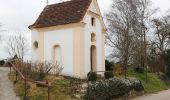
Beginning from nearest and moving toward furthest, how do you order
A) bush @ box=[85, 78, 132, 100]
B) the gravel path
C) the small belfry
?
the gravel path
bush @ box=[85, 78, 132, 100]
the small belfry

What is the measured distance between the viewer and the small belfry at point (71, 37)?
1156 inches

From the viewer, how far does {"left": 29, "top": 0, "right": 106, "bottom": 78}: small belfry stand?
96.3 feet

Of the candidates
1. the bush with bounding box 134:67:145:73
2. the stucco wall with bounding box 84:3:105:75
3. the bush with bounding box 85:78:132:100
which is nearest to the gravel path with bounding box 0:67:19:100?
the bush with bounding box 85:78:132:100

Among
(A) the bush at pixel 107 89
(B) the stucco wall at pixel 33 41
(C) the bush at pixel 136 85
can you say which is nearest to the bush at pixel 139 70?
(C) the bush at pixel 136 85

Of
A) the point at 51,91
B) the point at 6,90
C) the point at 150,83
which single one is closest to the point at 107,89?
the point at 51,91

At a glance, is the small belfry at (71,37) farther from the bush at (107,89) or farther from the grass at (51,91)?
the grass at (51,91)

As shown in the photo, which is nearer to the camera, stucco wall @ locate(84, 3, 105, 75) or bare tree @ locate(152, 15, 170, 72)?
stucco wall @ locate(84, 3, 105, 75)

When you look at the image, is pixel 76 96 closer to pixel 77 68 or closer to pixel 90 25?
pixel 77 68

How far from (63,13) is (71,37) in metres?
2.91

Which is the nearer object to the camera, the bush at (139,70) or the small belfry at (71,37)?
the small belfry at (71,37)

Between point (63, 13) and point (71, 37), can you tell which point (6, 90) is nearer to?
point (71, 37)

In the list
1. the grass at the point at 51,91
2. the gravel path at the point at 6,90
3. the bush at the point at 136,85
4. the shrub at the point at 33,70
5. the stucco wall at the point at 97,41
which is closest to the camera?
the gravel path at the point at 6,90

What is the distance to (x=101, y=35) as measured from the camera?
32719 millimetres

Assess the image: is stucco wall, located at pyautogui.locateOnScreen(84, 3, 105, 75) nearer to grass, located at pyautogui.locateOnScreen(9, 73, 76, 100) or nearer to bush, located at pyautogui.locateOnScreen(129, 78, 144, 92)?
bush, located at pyautogui.locateOnScreen(129, 78, 144, 92)
